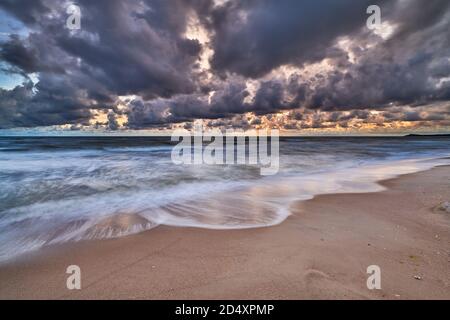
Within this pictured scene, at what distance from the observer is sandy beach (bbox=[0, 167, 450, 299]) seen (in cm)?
244

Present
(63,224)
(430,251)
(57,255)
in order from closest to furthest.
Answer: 1. (430,251)
2. (57,255)
3. (63,224)

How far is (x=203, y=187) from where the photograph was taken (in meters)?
8.56

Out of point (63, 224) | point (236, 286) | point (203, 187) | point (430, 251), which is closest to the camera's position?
point (236, 286)

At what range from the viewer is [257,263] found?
9.65 ft

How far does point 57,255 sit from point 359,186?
27.0ft

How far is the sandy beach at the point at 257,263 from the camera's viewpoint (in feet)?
7.99

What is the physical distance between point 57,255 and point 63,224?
5.28 feet

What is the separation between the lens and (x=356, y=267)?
9.19 feet

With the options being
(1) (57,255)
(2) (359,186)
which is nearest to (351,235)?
(1) (57,255)
